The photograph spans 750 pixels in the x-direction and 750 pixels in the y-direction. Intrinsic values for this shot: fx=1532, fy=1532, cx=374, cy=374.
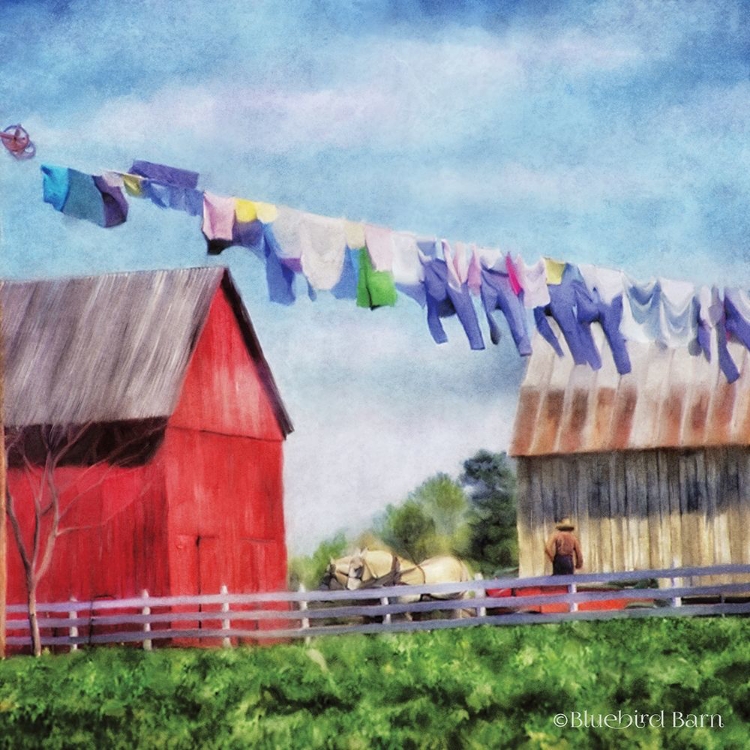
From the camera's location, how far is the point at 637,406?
623 inches

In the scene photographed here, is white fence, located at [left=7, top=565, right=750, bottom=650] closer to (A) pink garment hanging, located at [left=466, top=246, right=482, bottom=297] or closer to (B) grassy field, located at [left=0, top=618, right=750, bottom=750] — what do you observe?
(A) pink garment hanging, located at [left=466, top=246, right=482, bottom=297]

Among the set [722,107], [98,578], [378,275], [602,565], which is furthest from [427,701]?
[602,565]

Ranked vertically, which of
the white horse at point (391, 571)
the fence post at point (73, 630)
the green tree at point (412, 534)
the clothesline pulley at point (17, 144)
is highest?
the clothesline pulley at point (17, 144)

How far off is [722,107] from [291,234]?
2.67m

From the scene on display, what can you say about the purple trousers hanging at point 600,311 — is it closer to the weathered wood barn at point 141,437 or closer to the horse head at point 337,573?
the weathered wood barn at point 141,437

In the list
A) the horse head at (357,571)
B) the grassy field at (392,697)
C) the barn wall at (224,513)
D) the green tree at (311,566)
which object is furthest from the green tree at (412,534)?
the grassy field at (392,697)

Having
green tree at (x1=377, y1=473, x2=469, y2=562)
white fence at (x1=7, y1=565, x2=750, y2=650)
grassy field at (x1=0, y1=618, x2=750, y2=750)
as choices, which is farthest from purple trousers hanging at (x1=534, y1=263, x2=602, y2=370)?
green tree at (x1=377, y1=473, x2=469, y2=562)

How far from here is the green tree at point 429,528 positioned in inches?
717

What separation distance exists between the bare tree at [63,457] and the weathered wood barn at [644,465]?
413cm

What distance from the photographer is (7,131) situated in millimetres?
9055

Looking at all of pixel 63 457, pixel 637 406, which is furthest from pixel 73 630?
pixel 637 406

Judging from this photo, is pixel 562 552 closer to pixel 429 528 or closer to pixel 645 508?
pixel 645 508

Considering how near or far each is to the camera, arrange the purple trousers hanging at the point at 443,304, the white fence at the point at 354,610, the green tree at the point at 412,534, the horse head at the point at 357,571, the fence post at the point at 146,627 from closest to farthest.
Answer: the purple trousers hanging at the point at 443,304 < the white fence at the point at 354,610 < the fence post at the point at 146,627 < the horse head at the point at 357,571 < the green tree at the point at 412,534

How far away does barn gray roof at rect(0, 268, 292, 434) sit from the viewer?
561 inches
